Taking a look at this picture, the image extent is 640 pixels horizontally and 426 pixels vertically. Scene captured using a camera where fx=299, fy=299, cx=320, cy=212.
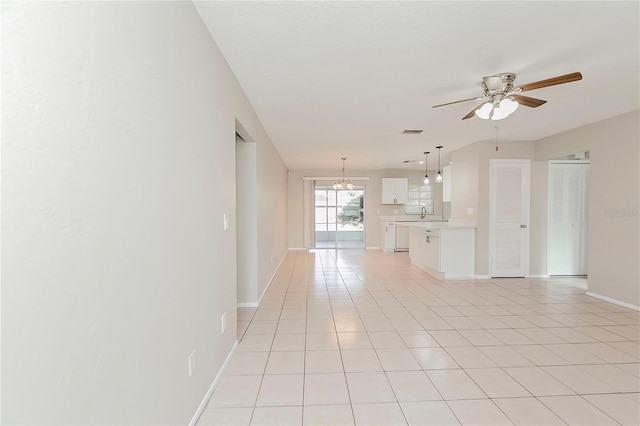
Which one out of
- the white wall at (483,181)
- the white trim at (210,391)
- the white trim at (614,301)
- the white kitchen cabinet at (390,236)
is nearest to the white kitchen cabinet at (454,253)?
the white wall at (483,181)

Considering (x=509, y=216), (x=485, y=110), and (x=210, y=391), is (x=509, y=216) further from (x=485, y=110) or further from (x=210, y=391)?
(x=210, y=391)

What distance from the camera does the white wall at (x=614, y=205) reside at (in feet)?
12.3

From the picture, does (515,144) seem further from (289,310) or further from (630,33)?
(289,310)

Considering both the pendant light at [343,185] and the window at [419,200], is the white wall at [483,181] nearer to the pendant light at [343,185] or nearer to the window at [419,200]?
the pendant light at [343,185]

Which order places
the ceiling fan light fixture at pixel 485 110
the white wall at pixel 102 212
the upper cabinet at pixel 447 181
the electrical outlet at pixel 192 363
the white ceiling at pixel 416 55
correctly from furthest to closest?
the upper cabinet at pixel 447 181 → the ceiling fan light fixture at pixel 485 110 → the white ceiling at pixel 416 55 → the electrical outlet at pixel 192 363 → the white wall at pixel 102 212

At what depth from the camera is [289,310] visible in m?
3.68

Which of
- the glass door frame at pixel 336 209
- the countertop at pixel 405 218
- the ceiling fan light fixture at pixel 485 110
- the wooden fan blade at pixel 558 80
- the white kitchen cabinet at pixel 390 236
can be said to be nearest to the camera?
the wooden fan blade at pixel 558 80

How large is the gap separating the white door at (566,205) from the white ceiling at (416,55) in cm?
152

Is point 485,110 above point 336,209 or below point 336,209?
above

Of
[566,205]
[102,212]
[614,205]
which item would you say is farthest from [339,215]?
[102,212]

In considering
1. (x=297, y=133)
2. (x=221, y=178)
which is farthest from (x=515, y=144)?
(x=221, y=178)

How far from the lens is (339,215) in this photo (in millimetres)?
9039

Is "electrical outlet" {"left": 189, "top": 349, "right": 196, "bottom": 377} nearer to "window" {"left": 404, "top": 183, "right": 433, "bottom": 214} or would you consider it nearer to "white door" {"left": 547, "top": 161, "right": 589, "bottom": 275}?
"white door" {"left": 547, "top": 161, "right": 589, "bottom": 275}

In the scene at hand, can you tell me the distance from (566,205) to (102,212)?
22.1 ft
